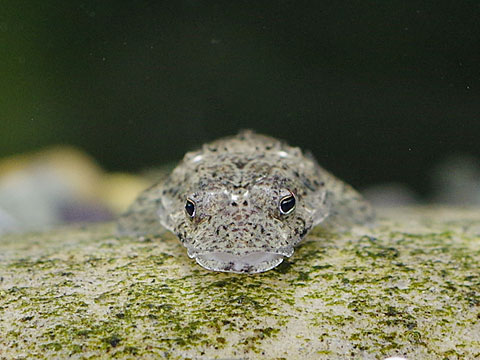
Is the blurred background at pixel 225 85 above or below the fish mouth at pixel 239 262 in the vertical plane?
above

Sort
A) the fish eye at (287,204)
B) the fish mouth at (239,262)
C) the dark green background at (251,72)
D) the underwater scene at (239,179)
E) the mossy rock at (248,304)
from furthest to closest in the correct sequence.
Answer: the dark green background at (251,72)
the fish eye at (287,204)
the fish mouth at (239,262)
the underwater scene at (239,179)
the mossy rock at (248,304)

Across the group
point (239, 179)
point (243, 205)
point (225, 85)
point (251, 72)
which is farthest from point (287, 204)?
point (251, 72)

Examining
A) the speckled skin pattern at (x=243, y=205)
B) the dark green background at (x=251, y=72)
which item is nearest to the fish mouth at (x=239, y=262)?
the speckled skin pattern at (x=243, y=205)

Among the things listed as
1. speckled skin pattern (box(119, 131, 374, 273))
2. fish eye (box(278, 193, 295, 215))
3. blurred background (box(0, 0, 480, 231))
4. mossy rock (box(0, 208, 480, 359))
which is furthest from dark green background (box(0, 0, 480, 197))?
fish eye (box(278, 193, 295, 215))

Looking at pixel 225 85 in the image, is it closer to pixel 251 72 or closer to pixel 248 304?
pixel 251 72

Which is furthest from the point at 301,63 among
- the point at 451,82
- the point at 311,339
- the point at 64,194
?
the point at 311,339

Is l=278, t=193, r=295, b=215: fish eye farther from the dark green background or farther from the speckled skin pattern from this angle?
the dark green background

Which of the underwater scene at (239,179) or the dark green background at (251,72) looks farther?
the dark green background at (251,72)

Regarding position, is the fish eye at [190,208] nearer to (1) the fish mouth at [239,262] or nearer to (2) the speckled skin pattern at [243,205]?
(2) the speckled skin pattern at [243,205]
